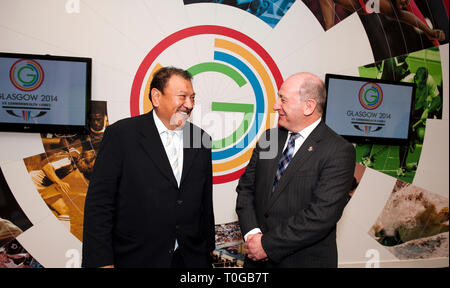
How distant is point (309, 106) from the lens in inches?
65.1

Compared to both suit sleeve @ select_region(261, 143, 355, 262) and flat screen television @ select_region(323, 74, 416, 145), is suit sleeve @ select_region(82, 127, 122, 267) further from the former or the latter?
flat screen television @ select_region(323, 74, 416, 145)

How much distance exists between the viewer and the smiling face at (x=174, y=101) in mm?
1684

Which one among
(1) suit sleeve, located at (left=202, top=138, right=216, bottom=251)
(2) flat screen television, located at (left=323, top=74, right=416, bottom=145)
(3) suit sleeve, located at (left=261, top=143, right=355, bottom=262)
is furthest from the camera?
(2) flat screen television, located at (left=323, top=74, right=416, bottom=145)

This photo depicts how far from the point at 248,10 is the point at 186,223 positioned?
180cm

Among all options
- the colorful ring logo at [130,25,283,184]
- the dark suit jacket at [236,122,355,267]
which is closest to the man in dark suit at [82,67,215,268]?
the dark suit jacket at [236,122,355,267]

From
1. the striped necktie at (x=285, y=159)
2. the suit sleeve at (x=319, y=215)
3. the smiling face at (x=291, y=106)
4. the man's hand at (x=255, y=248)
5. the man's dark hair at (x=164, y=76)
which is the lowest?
the man's hand at (x=255, y=248)

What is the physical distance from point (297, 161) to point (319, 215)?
28 centimetres

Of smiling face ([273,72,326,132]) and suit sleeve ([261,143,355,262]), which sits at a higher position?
smiling face ([273,72,326,132])

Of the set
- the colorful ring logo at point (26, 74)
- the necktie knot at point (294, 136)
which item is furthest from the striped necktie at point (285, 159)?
the colorful ring logo at point (26, 74)

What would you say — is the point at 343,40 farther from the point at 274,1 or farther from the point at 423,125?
the point at 423,125

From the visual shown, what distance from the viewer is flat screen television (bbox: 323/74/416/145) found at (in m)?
2.71

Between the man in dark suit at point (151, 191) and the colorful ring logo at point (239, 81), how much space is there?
854 millimetres

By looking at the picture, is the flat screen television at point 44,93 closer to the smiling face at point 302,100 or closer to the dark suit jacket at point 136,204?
the dark suit jacket at point 136,204

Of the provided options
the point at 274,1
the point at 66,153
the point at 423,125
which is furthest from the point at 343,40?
the point at 66,153
